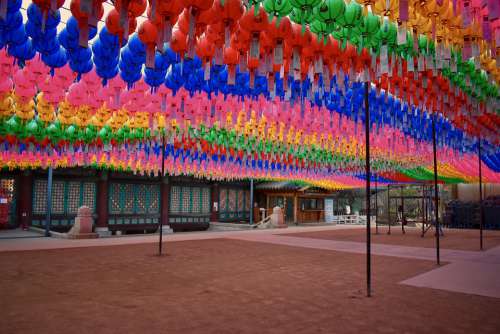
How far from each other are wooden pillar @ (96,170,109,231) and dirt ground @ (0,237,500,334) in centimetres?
1272

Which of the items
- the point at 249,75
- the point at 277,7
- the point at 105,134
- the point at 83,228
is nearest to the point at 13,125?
the point at 105,134

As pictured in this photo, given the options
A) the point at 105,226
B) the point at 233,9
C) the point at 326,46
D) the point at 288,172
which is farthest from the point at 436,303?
the point at 105,226

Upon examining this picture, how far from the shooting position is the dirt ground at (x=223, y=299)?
4.11 m

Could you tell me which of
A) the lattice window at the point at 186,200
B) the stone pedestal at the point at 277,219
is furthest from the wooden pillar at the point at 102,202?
the stone pedestal at the point at 277,219

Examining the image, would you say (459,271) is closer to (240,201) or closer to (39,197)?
(39,197)

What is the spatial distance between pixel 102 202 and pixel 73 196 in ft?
5.27

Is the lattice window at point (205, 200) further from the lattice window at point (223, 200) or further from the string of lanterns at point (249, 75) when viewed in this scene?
the string of lanterns at point (249, 75)

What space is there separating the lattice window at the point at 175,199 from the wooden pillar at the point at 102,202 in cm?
460

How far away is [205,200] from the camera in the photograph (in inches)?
1064

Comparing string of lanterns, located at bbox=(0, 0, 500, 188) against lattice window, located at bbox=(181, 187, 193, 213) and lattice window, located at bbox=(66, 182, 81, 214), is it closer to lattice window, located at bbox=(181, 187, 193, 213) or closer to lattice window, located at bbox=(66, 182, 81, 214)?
lattice window, located at bbox=(66, 182, 81, 214)

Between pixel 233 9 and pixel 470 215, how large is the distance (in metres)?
27.4

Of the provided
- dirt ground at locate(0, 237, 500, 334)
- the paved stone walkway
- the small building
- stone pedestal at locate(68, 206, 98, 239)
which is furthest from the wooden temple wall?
the paved stone walkway

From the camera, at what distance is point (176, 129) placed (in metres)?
11.4

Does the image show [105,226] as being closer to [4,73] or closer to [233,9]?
[4,73]
